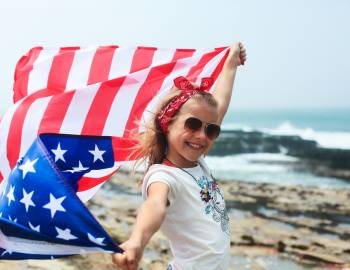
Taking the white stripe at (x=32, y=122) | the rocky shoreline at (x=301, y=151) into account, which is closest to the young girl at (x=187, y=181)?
the white stripe at (x=32, y=122)

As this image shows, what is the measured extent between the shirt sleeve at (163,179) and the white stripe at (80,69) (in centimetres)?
183

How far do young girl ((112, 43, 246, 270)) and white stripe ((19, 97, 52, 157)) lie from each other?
1.00m

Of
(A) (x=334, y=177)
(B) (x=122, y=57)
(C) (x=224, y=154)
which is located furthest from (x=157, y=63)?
(C) (x=224, y=154)

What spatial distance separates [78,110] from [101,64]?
58 cm

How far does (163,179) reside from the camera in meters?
2.30

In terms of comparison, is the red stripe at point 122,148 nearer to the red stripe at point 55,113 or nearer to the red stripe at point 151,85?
the red stripe at point 151,85

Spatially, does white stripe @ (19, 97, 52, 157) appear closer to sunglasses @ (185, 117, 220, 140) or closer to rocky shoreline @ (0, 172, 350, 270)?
rocky shoreline @ (0, 172, 350, 270)

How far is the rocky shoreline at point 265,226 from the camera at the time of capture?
6544 mm

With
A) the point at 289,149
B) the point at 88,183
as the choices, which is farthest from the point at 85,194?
the point at 289,149

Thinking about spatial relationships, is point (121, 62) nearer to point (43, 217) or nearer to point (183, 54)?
point (183, 54)

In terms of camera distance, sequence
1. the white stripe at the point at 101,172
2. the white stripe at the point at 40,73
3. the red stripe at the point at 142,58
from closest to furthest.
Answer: the white stripe at the point at 101,172 < the white stripe at the point at 40,73 < the red stripe at the point at 142,58

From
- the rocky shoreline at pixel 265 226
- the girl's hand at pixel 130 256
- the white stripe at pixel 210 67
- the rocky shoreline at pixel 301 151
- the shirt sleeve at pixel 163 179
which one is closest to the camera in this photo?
the girl's hand at pixel 130 256

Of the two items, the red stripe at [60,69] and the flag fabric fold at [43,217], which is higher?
the red stripe at [60,69]

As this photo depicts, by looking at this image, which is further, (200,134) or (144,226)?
(200,134)
